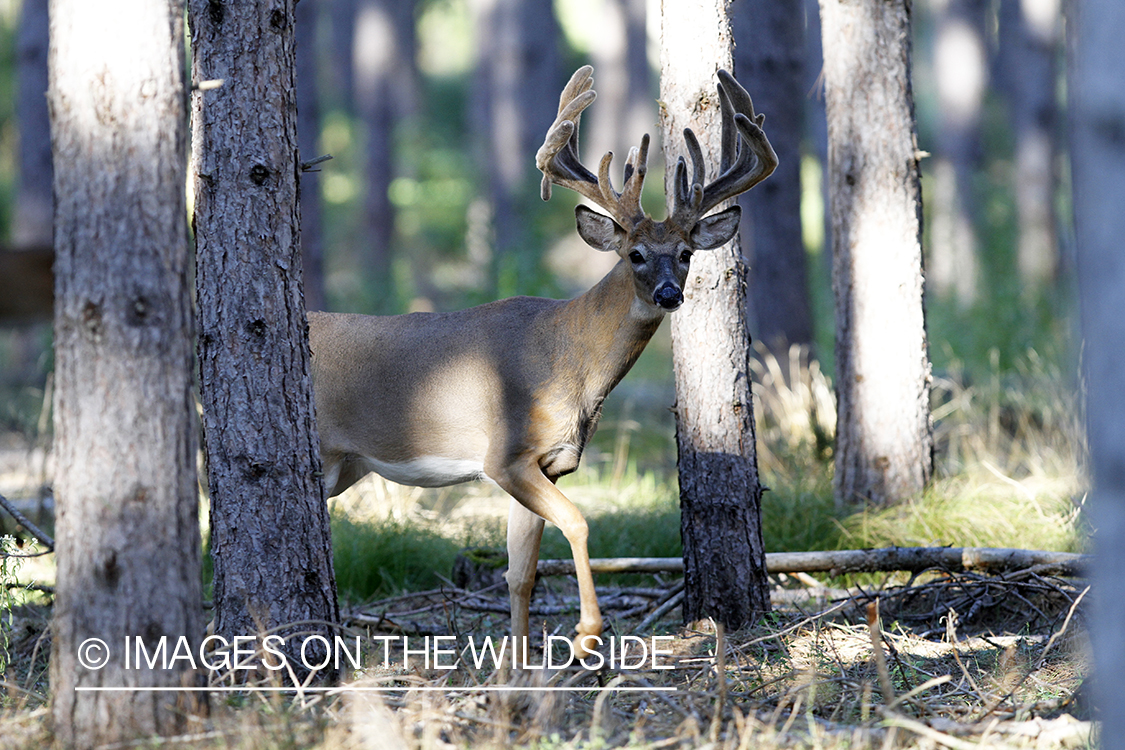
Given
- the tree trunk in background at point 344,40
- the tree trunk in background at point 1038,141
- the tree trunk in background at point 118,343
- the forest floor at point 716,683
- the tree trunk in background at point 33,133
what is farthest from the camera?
the tree trunk in background at point 344,40

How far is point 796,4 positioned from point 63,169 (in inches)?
296

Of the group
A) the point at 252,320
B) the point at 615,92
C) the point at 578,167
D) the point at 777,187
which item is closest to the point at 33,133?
the point at 777,187

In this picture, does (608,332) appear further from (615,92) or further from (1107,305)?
(615,92)

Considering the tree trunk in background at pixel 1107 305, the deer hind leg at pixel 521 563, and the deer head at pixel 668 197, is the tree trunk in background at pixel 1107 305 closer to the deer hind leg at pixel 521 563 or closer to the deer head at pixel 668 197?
the deer head at pixel 668 197

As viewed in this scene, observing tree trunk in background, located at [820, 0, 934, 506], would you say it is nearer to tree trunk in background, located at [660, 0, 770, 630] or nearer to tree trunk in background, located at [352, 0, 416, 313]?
tree trunk in background, located at [660, 0, 770, 630]

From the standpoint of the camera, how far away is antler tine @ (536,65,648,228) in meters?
5.03

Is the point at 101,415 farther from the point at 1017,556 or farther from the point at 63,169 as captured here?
the point at 1017,556

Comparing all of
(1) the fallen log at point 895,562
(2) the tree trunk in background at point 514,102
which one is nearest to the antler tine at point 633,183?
(1) the fallen log at point 895,562

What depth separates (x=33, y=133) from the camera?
15266mm

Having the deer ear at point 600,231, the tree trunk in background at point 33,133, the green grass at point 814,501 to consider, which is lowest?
the green grass at point 814,501

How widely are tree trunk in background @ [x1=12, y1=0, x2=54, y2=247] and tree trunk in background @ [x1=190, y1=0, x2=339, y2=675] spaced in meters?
11.7

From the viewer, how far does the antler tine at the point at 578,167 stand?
503 cm

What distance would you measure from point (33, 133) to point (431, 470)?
1223cm

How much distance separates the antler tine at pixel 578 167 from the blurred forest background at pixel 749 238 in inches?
78.9
